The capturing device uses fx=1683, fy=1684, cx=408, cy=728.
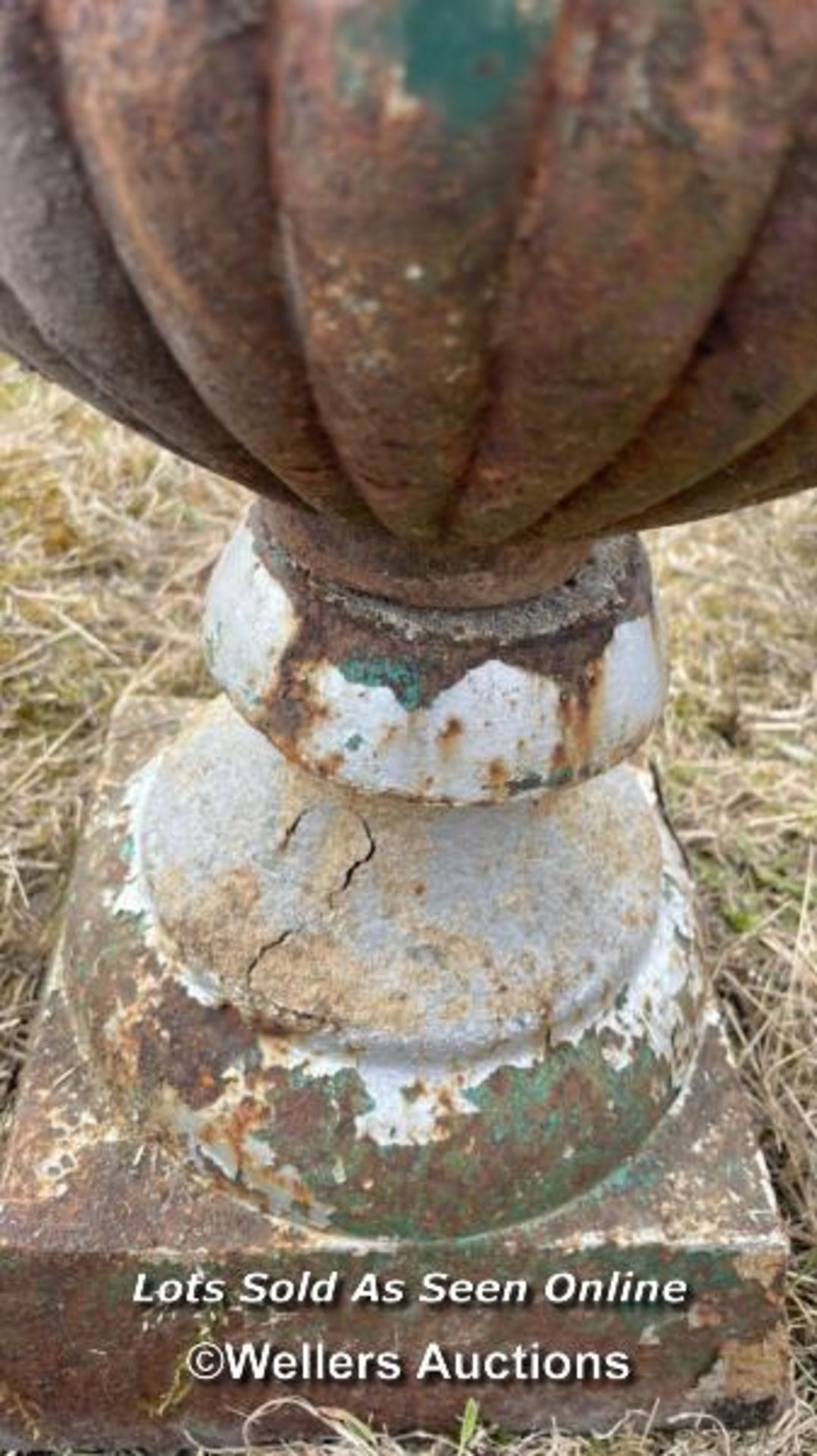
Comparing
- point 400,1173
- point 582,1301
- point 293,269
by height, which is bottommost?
point 582,1301

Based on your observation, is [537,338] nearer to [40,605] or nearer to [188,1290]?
[188,1290]

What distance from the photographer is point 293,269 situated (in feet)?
2.37

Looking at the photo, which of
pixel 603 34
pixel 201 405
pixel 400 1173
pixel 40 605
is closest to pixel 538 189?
pixel 603 34

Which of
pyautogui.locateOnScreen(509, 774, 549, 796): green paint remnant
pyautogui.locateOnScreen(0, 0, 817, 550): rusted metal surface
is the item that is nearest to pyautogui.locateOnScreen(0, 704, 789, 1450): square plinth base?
pyautogui.locateOnScreen(509, 774, 549, 796): green paint remnant

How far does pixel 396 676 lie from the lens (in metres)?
1.17

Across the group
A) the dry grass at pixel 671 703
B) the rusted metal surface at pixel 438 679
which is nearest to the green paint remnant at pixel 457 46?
the rusted metal surface at pixel 438 679

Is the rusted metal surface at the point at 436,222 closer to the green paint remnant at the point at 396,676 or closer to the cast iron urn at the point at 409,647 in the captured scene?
the cast iron urn at the point at 409,647

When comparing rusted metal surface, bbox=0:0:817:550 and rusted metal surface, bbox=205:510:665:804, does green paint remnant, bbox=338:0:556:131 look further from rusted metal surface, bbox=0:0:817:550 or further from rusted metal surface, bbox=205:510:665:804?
rusted metal surface, bbox=205:510:665:804

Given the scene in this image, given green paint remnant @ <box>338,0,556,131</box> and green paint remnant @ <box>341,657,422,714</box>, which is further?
green paint remnant @ <box>341,657,422,714</box>

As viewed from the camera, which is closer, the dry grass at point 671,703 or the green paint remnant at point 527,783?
the green paint remnant at point 527,783

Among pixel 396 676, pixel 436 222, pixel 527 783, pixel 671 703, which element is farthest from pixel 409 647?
pixel 671 703

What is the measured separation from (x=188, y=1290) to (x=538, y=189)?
94 centimetres

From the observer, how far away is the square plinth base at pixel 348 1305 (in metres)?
1.31

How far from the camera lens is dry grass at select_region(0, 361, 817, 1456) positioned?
5.49 feet
